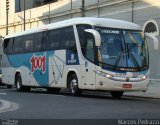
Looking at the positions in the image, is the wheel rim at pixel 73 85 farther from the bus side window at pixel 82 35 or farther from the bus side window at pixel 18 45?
the bus side window at pixel 18 45

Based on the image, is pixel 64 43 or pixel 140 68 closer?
pixel 140 68

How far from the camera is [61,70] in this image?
A: 24.8 metres

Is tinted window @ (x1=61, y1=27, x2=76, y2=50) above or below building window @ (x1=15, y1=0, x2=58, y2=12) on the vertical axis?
below

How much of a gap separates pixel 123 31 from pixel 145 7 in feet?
43.6

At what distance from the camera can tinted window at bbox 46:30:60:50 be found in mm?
25266

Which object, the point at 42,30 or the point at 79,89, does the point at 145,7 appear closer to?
the point at 42,30

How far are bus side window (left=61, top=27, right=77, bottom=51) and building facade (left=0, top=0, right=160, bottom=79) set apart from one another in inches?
393

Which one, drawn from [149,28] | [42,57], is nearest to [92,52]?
[42,57]

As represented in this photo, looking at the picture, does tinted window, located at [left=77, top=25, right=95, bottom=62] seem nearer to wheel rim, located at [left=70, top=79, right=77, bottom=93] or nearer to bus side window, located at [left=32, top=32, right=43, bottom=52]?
wheel rim, located at [left=70, top=79, right=77, bottom=93]

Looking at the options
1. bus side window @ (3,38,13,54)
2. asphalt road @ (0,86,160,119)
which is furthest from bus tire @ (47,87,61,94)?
asphalt road @ (0,86,160,119)

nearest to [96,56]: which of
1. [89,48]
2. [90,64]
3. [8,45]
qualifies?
[90,64]

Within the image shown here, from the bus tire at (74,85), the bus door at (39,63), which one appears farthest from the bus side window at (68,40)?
the bus door at (39,63)

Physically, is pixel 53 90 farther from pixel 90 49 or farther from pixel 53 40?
pixel 90 49

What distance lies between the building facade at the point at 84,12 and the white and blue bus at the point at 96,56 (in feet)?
31.5
